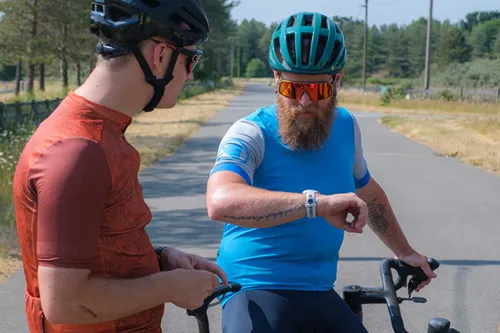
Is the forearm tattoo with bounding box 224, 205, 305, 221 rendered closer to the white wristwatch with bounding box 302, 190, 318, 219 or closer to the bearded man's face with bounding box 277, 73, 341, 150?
the white wristwatch with bounding box 302, 190, 318, 219

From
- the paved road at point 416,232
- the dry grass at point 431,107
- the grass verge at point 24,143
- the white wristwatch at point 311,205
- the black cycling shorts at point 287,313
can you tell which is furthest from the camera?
the dry grass at point 431,107

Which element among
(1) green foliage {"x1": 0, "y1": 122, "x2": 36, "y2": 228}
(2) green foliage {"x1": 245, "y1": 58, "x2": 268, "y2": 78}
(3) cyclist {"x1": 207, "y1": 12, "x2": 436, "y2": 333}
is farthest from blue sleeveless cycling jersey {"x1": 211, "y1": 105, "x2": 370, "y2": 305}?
(2) green foliage {"x1": 245, "y1": 58, "x2": 268, "y2": 78}

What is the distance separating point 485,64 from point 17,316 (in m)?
71.0

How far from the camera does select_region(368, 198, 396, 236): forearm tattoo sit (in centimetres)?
282

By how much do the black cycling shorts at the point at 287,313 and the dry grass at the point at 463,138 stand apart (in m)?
12.1

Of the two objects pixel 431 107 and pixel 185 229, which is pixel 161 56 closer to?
pixel 185 229

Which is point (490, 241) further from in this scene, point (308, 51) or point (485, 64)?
point (485, 64)

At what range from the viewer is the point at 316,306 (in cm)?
235

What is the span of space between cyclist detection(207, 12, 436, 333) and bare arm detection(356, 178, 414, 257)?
0.90 feet

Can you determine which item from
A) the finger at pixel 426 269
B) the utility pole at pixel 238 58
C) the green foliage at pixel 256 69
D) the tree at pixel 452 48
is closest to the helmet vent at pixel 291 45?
the finger at pixel 426 269

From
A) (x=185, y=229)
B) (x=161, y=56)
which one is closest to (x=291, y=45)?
(x=161, y=56)

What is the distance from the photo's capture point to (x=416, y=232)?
26.8 ft

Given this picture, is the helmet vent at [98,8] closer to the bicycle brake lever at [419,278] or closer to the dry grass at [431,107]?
the bicycle brake lever at [419,278]

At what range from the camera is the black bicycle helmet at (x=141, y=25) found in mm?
1714
